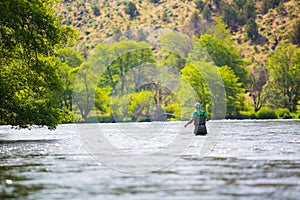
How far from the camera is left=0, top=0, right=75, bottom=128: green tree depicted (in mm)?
36812

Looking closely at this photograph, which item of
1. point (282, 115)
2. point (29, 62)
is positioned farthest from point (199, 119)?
point (282, 115)

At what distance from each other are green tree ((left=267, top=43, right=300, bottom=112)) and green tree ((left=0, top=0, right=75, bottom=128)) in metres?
84.2

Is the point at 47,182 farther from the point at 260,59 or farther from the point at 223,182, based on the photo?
the point at 260,59

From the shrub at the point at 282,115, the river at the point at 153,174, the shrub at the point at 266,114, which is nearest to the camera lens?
the river at the point at 153,174

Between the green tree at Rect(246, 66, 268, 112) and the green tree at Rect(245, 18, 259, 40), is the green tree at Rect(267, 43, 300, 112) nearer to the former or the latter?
the green tree at Rect(246, 66, 268, 112)

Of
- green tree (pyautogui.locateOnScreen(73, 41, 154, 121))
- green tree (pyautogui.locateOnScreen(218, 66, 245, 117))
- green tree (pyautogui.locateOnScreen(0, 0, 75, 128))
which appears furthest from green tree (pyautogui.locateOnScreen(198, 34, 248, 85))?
green tree (pyautogui.locateOnScreen(0, 0, 75, 128))

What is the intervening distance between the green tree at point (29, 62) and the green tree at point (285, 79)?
84152mm

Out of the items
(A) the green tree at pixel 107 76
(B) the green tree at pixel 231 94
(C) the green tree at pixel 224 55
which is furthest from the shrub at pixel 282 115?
(A) the green tree at pixel 107 76

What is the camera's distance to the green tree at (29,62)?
36.8 meters

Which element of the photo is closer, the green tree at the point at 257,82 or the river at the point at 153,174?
the river at the point at 153,174

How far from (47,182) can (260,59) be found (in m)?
152

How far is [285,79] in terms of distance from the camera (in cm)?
12300

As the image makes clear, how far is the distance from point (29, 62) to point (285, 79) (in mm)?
89039

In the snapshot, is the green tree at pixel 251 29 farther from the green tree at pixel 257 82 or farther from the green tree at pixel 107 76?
the green tree at pixel 107 76
